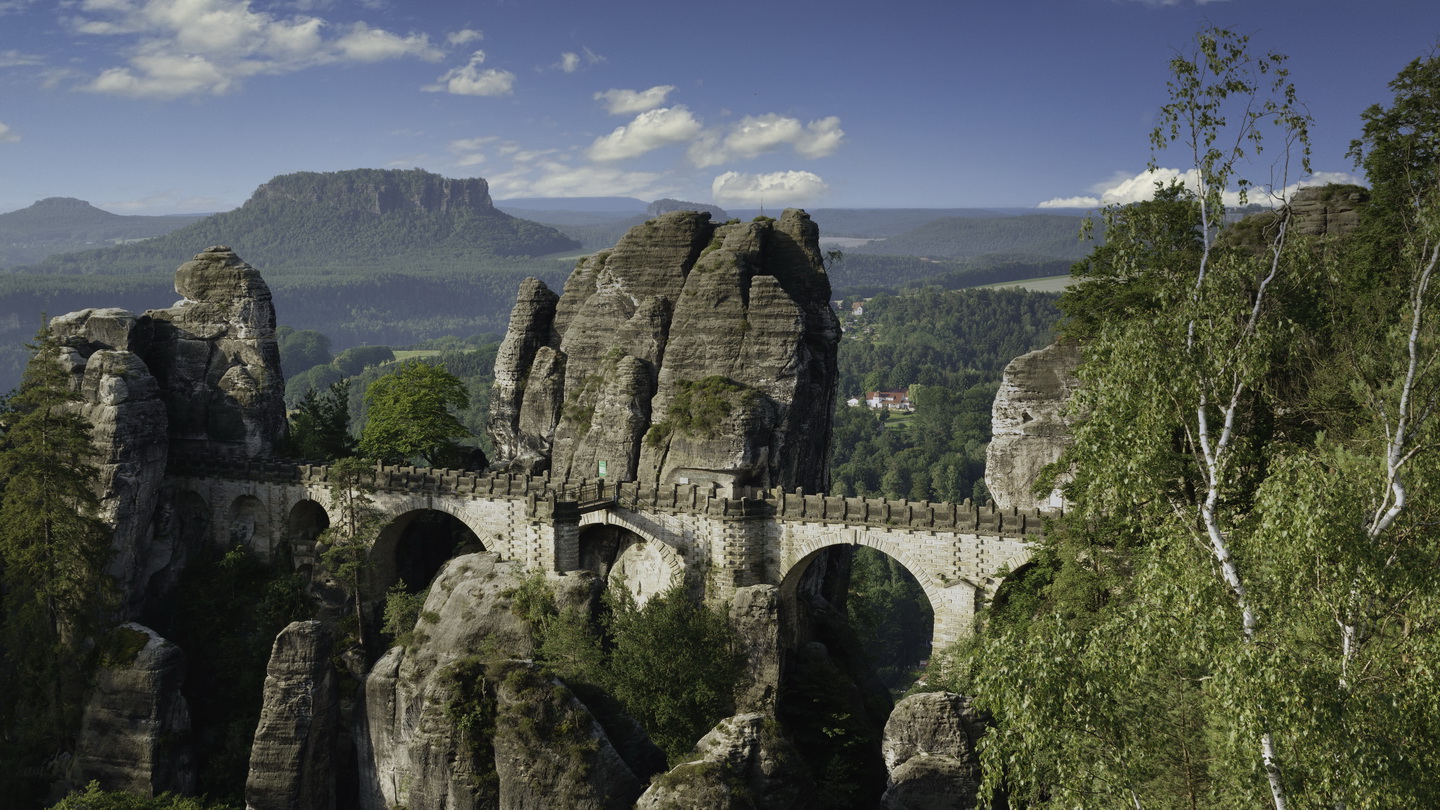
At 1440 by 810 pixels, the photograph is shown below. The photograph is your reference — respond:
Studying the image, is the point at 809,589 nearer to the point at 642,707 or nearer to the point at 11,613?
the point at 642,707

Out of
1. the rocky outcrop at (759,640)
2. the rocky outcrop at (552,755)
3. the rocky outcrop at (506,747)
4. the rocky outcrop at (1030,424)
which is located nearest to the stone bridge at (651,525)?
the rocky outcrop at (1030,424)

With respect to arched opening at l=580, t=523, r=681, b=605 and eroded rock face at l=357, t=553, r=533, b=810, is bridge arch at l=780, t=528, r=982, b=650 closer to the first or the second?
arched opening at l=580, t=523, r=681, b=605

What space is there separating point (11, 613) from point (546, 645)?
19327mm

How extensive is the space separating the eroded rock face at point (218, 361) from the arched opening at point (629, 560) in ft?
53.5

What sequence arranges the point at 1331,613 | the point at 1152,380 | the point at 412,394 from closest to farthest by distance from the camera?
the point at 1331,613
the point at 1152,380
the point at 412,394

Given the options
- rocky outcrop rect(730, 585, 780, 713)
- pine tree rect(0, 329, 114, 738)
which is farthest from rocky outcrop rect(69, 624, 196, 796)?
rocky outcrop rect(730, 585, 780, 713)

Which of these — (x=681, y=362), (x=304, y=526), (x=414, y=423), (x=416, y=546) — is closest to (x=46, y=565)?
(x=304, y=526)

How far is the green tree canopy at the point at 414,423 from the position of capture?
48.8m

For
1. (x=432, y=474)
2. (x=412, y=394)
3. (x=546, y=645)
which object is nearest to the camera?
(x=546, y=645)

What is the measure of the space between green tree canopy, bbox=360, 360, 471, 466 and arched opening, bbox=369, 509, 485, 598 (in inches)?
121

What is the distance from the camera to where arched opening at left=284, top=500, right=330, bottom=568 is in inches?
1822

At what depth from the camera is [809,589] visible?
43.7 m

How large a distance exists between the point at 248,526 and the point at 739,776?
3458 cm

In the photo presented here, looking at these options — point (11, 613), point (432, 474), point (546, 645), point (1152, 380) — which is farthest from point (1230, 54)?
point (11, 613)
